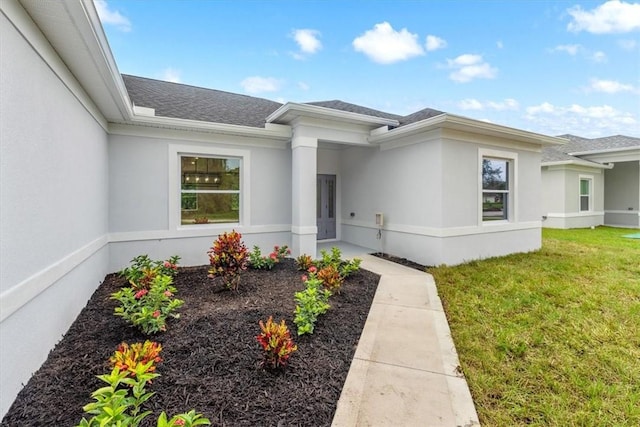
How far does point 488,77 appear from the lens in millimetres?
15383

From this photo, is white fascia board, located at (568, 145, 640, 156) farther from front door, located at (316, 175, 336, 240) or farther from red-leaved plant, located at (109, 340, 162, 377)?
red-leaved plant, located at (109, 340, 162, 377)

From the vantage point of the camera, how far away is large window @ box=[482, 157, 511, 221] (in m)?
7.69

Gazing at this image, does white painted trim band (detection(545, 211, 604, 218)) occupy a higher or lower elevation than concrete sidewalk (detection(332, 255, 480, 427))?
higher

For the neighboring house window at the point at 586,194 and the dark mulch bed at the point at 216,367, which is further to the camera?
the neighboring house window at the point at 586,194

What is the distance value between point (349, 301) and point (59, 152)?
14.0 feet

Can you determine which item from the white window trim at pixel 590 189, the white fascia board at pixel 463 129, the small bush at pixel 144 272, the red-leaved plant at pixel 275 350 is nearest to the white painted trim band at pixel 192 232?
the small bush at pixel 144 272

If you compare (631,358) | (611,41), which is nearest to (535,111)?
(611,41)

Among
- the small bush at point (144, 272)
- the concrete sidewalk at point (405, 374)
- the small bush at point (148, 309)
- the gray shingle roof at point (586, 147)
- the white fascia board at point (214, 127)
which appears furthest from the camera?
the gray shingle roof at point (586, 147)

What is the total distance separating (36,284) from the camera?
103 inches

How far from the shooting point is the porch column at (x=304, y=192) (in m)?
7.00

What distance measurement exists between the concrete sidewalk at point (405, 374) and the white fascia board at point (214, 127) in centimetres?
481

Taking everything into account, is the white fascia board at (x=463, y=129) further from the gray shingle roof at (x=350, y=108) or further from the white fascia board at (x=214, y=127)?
the white fascia board at (x=214, y=127)

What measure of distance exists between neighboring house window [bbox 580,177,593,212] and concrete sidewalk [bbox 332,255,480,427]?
1506 centimetres

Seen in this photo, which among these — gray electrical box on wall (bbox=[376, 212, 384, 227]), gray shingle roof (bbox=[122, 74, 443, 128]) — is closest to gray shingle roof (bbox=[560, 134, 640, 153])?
gray shingle roof (bbox=[122, 74, 443, 128])
